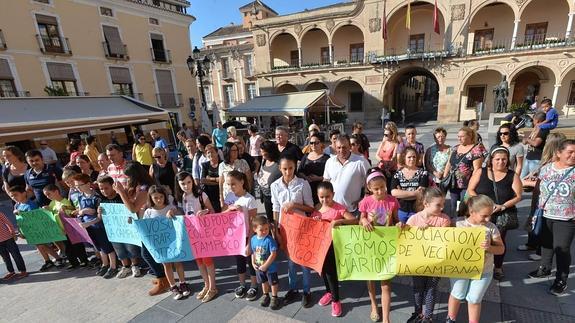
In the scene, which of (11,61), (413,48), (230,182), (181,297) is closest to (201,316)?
(181,297)

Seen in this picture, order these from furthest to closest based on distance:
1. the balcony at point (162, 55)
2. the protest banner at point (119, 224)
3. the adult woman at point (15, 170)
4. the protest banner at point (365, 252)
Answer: the balcony at point (162, 55)
the adult woman at point (15, 170)
the protest banner at point (119, 224)
the protest banner at point (365, 252)

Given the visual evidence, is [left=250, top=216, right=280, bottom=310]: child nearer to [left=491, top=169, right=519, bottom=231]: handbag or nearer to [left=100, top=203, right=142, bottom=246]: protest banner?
[left=100, top=203, right=142, bottom=246]: protest banner

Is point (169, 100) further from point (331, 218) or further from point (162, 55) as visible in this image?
point (331, 218)

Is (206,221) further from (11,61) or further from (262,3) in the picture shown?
(262,3)

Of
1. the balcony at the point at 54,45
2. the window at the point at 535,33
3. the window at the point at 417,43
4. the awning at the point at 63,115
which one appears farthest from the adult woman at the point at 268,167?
the window at the point at 535,33

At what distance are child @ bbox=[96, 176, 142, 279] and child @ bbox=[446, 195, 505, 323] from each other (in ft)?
12.6

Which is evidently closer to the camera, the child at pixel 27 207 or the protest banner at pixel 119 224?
the protest banner at pixel 119 224

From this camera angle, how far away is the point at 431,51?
20.3 meters

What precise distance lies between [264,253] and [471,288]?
1.98 meters

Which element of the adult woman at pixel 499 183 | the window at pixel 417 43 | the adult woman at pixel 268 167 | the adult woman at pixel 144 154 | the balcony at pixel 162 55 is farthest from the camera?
the balcony at pixel 162 55

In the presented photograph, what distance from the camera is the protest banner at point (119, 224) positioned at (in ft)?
11.2

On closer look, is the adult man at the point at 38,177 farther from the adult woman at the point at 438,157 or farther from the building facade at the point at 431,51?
the building facade at the point at 431,51

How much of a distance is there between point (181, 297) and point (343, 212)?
2.33 metres

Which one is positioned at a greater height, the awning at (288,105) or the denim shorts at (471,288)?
the awning at (288,105)
